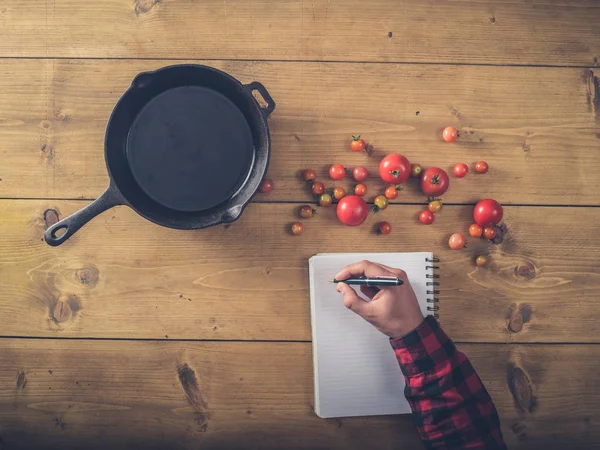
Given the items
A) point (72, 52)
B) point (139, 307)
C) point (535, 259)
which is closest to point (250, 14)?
point (72, 52)

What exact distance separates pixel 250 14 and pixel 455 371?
2.72ft

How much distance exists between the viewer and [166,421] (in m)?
0.97

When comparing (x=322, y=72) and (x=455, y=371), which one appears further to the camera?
(x=322, y=72)

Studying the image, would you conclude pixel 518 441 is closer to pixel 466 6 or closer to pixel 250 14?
pixel 466 6

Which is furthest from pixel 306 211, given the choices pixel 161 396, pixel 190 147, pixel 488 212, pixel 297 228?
pixel 161 396

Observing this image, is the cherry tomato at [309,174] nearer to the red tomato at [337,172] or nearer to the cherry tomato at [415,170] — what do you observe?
the red tomato at [337,172]

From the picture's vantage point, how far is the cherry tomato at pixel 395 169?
0.92 m

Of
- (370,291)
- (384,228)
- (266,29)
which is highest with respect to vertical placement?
(266,29)

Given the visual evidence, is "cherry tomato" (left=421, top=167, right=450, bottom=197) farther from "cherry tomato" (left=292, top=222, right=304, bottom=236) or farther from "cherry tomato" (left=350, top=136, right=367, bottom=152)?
"cherry tomato" (left=292, top=222, right=304, bottom=236)

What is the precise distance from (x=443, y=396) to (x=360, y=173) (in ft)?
1.51

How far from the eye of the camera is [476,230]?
94 cm

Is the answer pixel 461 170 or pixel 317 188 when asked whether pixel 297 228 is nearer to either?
pixel 317 188

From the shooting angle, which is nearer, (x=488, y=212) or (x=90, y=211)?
(x=90, y=211)

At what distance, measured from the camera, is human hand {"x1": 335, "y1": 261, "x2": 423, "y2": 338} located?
2.82 ft
